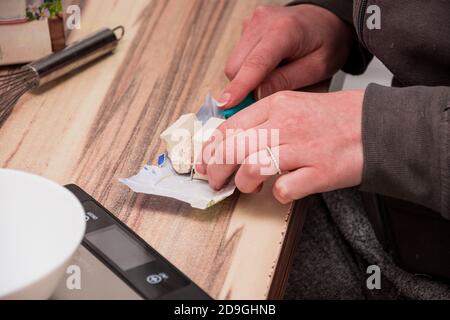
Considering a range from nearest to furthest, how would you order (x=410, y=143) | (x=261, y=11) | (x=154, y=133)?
(x=410, y=143) → (x=154, y=133) → (x=261, y=11)

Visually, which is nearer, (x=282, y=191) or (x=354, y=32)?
(x=282, y=191)

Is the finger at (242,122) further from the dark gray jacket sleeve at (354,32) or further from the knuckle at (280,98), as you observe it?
the dark gray jacket sleeve at (354,32)

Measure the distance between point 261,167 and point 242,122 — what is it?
0.07 metres

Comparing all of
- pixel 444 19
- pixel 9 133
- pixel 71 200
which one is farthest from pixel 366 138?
pixel 9 133

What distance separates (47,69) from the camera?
84cm

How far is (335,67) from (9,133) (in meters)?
0.44

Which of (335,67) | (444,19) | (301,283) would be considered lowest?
(301,283)

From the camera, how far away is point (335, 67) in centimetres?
93

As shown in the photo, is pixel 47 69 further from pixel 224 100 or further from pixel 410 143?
pixel 410 143

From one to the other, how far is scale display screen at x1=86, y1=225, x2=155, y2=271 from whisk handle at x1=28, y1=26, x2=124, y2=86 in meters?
0.29

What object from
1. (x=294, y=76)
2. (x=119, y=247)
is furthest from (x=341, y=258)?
(x=119, y=247)

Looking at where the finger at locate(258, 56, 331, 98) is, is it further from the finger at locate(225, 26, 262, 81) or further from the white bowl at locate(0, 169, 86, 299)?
the white bowl at locate(0, 169, 86, 299)

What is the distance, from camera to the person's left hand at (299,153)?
671 millimetres
